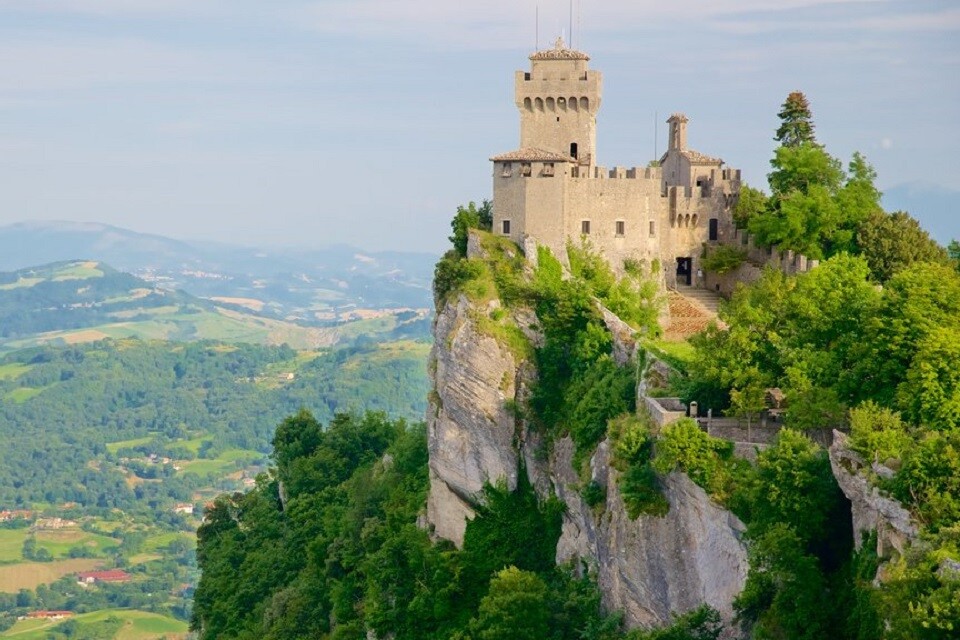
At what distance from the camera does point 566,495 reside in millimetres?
64062

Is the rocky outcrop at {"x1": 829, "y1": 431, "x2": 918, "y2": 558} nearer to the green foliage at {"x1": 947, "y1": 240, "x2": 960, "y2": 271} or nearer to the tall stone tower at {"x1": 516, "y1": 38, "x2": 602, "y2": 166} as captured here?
the green foliage at {"x1": 947, "y1": 240, "x2": 960, "y2": 271}

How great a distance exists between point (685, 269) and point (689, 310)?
390 centimetres

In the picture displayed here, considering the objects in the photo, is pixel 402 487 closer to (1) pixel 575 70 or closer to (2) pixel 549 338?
(2) pixel 549 338

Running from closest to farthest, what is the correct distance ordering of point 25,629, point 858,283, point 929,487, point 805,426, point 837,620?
point 929,487
point 837,620
point 805,426
point 858,283
point 25,629

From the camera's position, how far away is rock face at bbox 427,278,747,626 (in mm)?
50594

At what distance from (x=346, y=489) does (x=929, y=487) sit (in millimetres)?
52484

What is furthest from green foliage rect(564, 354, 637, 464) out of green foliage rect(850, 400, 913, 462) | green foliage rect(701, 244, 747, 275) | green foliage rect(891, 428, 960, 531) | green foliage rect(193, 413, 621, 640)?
green foliage rect(891, 428, 960, 531)

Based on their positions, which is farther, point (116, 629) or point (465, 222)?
point (116, 629)

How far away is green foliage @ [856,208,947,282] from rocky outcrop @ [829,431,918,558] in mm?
22746

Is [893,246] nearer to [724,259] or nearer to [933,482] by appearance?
[724,259]

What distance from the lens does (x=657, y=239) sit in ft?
240

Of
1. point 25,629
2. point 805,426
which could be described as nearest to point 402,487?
point 805,426

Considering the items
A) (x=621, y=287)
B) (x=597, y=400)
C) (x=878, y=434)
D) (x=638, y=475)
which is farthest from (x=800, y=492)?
(x=621, y=287)

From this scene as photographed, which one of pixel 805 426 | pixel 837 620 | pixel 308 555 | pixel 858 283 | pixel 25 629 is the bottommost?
pixel 25 629
